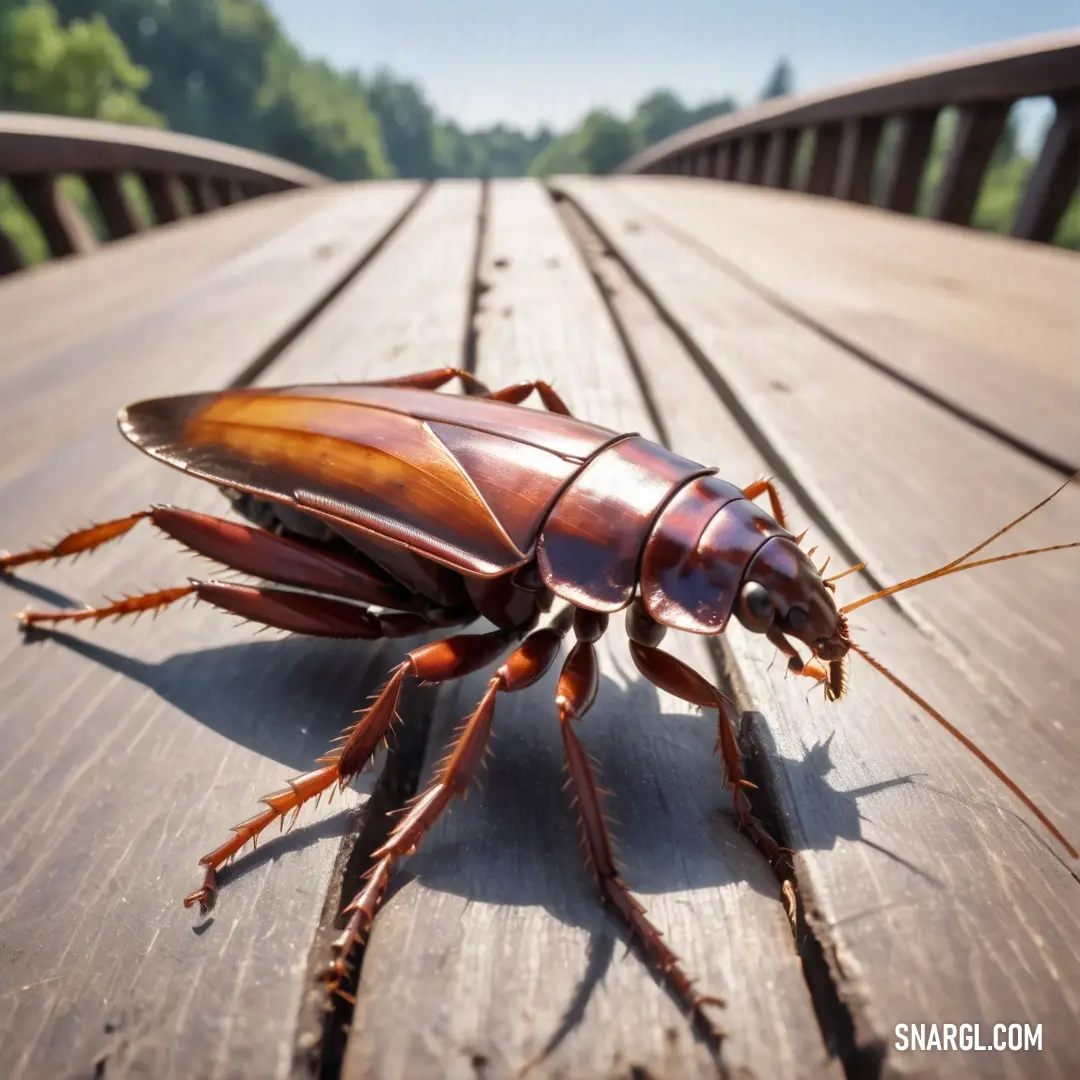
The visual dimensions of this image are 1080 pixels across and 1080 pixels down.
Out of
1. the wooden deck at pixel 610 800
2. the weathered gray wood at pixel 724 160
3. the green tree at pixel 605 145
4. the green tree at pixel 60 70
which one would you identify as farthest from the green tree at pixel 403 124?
the wooden deck at pixel 610 800

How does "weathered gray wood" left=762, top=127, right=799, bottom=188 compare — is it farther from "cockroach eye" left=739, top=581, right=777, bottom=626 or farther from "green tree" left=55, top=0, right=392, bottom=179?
"green tree" left=55, top=0, right=392, bottom=179

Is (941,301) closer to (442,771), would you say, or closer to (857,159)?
(442,771)

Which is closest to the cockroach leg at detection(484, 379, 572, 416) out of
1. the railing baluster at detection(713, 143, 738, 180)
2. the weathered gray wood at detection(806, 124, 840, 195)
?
the weathered gray wood at detection(806, 124, 840, 195)

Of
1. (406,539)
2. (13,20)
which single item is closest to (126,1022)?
(406,539)

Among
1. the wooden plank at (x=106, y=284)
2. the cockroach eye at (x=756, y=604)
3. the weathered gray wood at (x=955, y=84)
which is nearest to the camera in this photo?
the cockroach eye at (x=756, y=604)

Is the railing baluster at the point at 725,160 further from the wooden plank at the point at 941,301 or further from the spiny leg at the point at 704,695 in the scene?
the spiny leg at the point at 704,695

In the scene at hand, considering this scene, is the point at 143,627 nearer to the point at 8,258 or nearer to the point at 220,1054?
the point at 220,1054

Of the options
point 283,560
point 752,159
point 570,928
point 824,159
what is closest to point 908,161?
point 824,159
